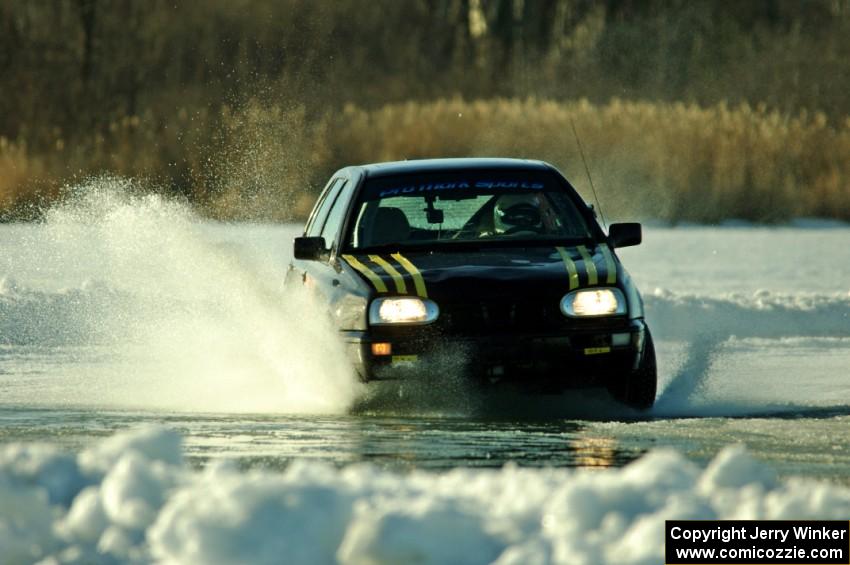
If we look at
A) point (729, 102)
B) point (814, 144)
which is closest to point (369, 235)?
point (814, 144)

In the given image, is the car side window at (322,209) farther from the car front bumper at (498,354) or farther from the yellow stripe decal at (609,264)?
the car front bumper at (498,354)

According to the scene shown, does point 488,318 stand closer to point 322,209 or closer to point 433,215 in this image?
point 433,215

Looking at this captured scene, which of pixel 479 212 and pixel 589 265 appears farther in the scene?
pixel 479 212

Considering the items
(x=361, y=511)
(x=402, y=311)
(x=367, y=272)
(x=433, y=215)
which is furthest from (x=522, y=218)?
(x=361, y=511)

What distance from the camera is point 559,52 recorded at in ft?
119

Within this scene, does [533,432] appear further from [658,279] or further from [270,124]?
[270,124]

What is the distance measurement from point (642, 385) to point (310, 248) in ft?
7.19

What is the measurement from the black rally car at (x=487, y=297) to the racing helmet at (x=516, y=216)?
21 mm

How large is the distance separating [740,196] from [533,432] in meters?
17.4

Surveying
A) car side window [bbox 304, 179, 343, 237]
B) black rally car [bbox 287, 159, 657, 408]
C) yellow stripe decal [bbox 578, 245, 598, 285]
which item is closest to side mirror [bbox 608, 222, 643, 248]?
black rally car [bbox 287, 159, 657, 408]

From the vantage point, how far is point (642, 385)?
30.5 feet

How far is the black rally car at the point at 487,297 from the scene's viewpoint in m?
8.87

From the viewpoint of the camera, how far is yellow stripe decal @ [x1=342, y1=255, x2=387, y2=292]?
356 inches

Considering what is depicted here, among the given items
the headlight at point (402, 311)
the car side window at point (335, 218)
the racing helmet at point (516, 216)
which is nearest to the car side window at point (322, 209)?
the car side window at point (335, 218)
